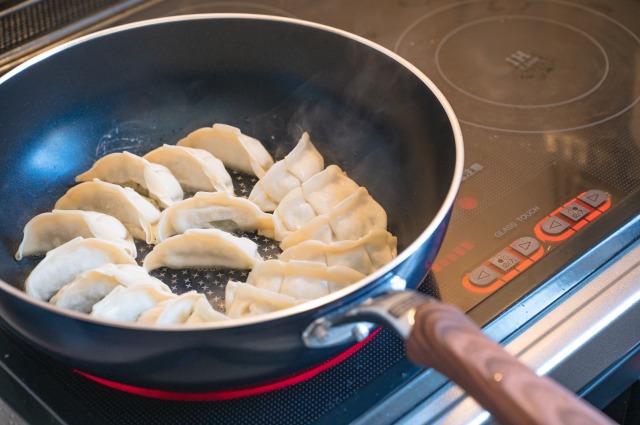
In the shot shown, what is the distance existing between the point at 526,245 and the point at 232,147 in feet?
1.62

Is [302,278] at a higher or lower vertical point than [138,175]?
lower

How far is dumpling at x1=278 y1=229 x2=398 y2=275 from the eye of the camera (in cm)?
100

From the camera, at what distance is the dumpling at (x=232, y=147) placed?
3.83 feet

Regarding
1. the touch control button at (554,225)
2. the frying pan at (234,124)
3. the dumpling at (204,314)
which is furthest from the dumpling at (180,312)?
the touch control button at (554,225)

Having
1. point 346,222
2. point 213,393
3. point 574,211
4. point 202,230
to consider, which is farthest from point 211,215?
point 574,211

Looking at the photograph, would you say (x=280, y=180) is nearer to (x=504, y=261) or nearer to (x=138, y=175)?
(x=138, y=175)

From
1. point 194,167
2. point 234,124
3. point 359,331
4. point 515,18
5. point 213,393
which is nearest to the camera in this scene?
point 359,331

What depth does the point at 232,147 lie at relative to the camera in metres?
1.18

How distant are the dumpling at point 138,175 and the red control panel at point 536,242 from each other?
0.49 metres

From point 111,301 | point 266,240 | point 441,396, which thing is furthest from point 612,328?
point 111,301

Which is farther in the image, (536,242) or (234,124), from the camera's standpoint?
(234,124)

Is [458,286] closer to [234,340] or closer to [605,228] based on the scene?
[605,228]

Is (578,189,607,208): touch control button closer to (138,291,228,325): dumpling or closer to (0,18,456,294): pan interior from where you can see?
(0,18,456,294): pan interior

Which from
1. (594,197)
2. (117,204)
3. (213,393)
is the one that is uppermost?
(117,204)
